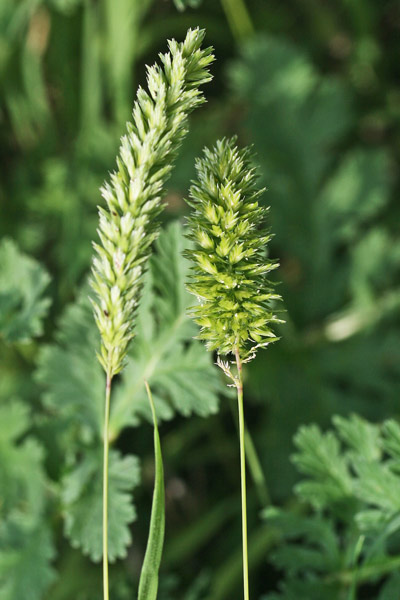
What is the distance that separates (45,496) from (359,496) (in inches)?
31.8

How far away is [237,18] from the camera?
2783 mm

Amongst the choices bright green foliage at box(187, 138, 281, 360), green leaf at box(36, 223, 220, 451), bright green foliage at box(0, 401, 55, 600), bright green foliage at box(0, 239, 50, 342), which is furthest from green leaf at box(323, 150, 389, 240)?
bright green foliage at box(187, 138, 281, 360)

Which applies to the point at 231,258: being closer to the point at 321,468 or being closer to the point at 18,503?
the point at 321,468

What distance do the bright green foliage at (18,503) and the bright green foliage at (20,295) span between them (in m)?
0.22

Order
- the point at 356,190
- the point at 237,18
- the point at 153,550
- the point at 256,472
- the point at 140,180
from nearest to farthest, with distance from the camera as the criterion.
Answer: the point at 140,180
the point at 153,550
the point at 256,472
the point at 356,190
the point at 237,18

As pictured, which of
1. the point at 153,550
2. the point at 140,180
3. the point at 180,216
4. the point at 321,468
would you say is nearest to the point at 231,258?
the point at 140,180

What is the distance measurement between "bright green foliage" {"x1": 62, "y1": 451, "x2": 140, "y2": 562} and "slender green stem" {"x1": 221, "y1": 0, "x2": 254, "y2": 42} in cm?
190

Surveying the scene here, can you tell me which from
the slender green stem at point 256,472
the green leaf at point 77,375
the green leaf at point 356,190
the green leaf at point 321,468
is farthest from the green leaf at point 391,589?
the green leaf at point 356,190

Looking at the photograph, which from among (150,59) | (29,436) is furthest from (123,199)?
(150,59)

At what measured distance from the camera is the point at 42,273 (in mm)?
1585

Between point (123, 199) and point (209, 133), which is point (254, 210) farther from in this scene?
point (209, 133)

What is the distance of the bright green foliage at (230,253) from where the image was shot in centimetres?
88

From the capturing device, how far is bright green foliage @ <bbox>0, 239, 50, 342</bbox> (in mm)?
1535

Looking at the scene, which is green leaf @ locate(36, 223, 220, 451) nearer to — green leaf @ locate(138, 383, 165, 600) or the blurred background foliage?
the blurred background foliage
